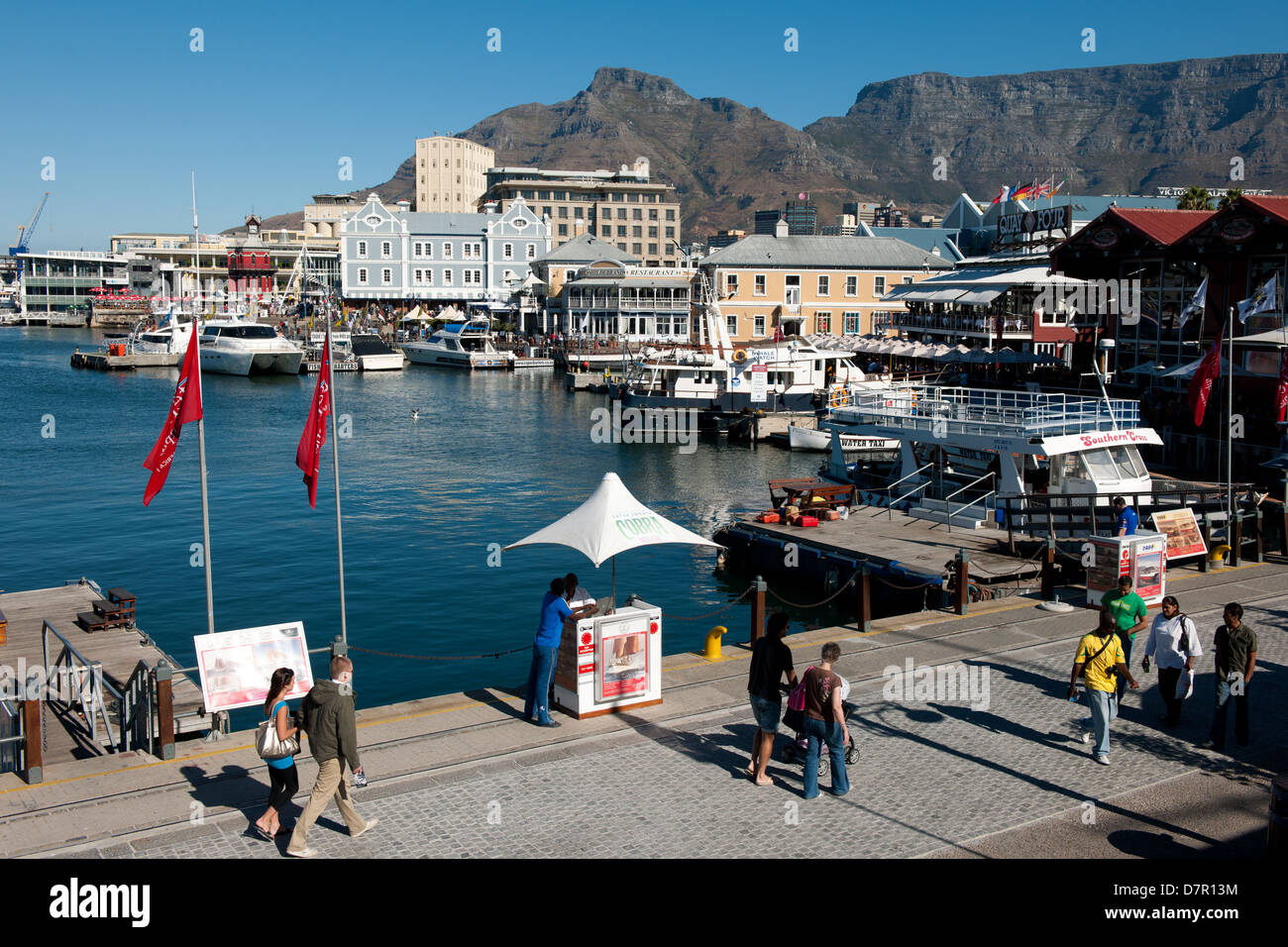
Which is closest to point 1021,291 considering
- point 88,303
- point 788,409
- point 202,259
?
point 788,409

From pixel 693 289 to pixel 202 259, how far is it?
107043 mm

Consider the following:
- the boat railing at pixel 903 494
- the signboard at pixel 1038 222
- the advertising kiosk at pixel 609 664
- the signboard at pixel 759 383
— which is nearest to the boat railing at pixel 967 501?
the boat railing at pixel 903 494

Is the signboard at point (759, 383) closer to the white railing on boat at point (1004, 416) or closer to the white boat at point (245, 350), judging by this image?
the white railing on boat at point (1004, 416)

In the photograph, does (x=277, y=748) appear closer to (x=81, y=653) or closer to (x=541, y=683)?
(x=541, y=683)

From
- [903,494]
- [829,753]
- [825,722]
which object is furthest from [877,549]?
[825,722]

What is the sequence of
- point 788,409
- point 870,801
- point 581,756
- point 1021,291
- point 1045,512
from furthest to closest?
point 788,409, point 1021,291, point 1045,512, point 581,756, point 870,801

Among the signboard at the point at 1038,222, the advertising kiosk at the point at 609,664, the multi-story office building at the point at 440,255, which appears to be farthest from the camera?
the multi-story office building at the point at 440,255

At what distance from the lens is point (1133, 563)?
58.1ft

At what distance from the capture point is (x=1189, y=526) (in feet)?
70.1

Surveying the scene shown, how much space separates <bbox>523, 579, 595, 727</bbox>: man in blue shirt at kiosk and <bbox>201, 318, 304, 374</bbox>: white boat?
84677 millimetres

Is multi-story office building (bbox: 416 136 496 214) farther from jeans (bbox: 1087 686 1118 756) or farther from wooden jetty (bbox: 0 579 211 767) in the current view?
jeans (bbox: 1087 686 1118 756)

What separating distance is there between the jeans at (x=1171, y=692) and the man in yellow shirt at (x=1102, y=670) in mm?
1367

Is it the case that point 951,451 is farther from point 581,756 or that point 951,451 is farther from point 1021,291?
point 1021,291

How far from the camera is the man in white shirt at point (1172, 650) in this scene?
41.4 feet
